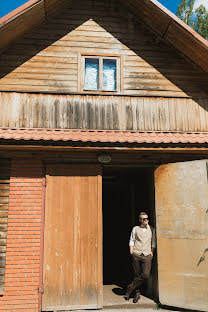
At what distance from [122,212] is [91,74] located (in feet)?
19.6

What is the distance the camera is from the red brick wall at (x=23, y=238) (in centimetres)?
537

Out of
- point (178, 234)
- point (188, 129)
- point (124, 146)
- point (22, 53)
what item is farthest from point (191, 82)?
point (22, 53)

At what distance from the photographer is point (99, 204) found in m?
5.96

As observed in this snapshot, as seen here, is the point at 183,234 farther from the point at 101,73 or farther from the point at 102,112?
the point at 101,73

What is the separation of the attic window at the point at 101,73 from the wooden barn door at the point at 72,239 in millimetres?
2392

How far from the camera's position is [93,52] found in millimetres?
7344

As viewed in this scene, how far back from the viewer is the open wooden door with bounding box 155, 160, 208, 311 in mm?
5555

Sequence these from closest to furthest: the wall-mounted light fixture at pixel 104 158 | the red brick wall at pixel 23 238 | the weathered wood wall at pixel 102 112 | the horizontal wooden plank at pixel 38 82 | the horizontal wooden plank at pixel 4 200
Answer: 1. the red brick wall at pixel 23 238
2. the horizontal wooden plank at pixel 4 200
3. the wall-mounted light fixture at pixel 104 158
4. the weathered wood wall at pixel 102 112
5. the horizontal wooden plank at pixel 38 82

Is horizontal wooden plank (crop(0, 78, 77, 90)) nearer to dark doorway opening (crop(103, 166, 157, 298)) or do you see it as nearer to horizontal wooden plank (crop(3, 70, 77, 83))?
horizontal wooden plank (crop(3, 70, 77, 83))

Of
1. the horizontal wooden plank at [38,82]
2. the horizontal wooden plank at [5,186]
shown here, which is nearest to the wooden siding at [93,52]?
the horizontal wooden plank at [38,82]

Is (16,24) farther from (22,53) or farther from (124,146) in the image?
(124,146)

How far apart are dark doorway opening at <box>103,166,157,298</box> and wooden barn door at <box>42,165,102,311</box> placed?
1.17m

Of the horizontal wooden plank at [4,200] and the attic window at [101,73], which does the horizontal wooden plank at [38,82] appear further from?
the horizontal wooden plank at [4,200]

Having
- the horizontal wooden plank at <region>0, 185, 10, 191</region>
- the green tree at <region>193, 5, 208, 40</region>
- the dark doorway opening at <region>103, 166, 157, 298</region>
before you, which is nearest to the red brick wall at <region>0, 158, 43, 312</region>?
the horizontal wooden plank at <region>0, 185, 10, 191</region>
